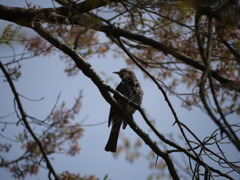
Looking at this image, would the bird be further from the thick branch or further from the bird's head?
the thick branch

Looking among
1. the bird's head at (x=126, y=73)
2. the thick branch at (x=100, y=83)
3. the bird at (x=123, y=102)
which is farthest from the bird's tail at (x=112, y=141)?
the thick branch at (x=100, y=83)

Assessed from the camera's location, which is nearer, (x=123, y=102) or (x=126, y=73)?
(x=123, y=102)

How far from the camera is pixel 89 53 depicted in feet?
20.2

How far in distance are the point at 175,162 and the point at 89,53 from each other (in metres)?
3.45

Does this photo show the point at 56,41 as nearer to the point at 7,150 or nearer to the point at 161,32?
the point at 161,32

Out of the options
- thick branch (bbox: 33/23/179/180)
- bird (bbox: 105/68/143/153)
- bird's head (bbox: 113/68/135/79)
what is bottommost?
thick branch (bbox: 33/23/179/180)

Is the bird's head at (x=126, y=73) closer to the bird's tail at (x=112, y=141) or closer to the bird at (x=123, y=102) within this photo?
the bird at (x=123, y=102)

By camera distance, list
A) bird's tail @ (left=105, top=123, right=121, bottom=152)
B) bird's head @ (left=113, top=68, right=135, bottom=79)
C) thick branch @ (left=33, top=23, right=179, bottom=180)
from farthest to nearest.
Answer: bird's head @ (left=113, top=68, right=135, bottom=79) → bird's tail @ (left=105, top=123, right=121, bottom=152) → thick branch @ (left=33, top=23, right=179, bottom=180)

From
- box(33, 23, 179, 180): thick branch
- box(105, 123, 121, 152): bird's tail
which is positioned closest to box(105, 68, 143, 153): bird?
box(105, 123, 121, 152): bird's tail

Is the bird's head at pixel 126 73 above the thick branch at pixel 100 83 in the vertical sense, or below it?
above

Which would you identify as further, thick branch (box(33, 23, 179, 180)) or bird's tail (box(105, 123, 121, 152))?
bird's tail (box(105, 123, 121, 152))

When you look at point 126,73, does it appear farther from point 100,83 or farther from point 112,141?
point 100,83

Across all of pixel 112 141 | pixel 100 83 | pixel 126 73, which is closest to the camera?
pixel 100 83

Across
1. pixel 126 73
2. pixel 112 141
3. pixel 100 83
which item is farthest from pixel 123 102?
pixel 100 83
